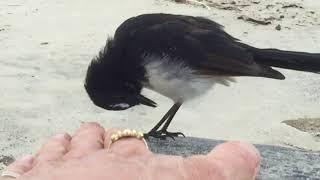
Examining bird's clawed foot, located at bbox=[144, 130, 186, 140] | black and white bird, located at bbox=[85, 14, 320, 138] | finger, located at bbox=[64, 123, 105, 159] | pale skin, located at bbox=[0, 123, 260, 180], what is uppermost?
pale skin, located at bbox=[0, 123, 260, 180]

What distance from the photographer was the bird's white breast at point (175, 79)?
333cm

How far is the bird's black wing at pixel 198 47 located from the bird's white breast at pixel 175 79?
0.13ft

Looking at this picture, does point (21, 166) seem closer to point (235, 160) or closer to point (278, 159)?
point (235, 160)

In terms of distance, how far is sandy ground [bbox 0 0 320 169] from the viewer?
4656 millimetres

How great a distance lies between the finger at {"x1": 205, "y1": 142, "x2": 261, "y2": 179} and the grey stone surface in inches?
23.3

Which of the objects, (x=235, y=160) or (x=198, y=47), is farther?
(x=198, y=47)

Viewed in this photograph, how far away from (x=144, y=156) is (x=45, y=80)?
4268 millimetres

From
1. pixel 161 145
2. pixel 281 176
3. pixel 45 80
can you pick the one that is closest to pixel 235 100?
pixel 45 80

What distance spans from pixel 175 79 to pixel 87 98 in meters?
1.79

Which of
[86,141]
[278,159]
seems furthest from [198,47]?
[86,141]

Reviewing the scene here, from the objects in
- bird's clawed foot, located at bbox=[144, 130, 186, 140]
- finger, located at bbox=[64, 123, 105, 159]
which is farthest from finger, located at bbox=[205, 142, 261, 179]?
bird's clawed foot, located at bbox=[144, 130, 186, 140]

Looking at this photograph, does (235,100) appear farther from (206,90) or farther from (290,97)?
(206,90)

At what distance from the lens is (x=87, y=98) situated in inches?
202

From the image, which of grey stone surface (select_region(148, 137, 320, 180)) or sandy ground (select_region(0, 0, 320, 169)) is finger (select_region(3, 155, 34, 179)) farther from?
sandy ground (select_region(0, 0, 320, 169))
